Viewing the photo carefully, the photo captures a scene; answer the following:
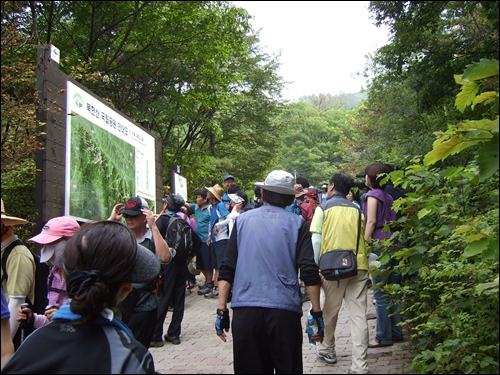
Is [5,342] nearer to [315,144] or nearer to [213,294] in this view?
[213,294]

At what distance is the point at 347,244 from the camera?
17.2 ft

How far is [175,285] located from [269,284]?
3.68 metres

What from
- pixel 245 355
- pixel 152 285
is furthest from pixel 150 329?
pixel 245 355

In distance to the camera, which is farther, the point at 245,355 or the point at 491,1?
the point at 491,1

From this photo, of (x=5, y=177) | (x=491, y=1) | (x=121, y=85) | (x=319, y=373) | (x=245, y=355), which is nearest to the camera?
(x=245, y=355)

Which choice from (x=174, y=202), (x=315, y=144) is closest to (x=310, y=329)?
(x=174, y=202)

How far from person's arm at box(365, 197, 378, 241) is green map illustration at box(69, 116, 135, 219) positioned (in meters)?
3.74

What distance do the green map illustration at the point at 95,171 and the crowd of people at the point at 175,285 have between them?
45.1 inches

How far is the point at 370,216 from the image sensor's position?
5.93 meters

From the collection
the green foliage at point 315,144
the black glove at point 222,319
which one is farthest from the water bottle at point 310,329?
the green foliage at point 315,144

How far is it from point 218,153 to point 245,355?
21807 mm

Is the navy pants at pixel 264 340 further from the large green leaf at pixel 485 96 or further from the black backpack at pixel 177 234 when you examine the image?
the black backpack at pixel 177 234

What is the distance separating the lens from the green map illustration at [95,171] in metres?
7.02

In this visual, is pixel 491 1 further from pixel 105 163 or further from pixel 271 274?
pixel 271 274
